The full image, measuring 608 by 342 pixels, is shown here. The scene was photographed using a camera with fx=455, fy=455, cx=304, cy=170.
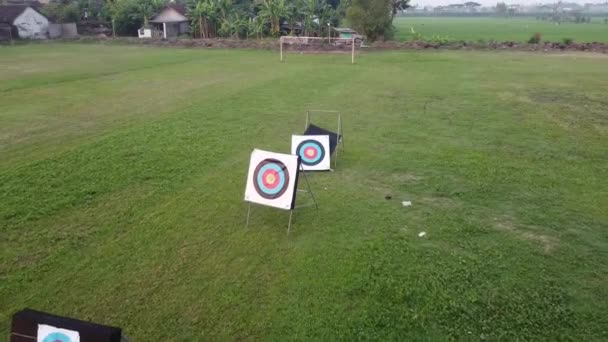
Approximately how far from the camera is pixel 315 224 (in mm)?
5871

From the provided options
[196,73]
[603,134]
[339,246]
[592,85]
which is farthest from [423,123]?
[196,73]

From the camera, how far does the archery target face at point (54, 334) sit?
3.04m

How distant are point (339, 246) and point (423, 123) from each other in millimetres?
6470

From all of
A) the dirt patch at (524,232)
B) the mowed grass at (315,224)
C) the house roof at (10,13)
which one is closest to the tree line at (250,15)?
the house roof at (10,13)

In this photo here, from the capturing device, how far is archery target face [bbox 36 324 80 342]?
3.04m

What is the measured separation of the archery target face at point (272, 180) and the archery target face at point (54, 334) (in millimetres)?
2995

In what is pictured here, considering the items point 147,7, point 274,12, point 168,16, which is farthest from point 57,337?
point 147,7

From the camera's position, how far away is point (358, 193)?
6.84m

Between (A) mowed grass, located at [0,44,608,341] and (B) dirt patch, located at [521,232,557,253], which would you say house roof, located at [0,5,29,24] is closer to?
(A) mowed grass, located at [0,44,608,341]

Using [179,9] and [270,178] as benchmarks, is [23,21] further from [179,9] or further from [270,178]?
[270,178]

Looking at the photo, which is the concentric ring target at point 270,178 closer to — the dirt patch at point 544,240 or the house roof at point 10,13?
the dirt patch at point 544,240

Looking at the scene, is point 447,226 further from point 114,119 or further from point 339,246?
point 114,119

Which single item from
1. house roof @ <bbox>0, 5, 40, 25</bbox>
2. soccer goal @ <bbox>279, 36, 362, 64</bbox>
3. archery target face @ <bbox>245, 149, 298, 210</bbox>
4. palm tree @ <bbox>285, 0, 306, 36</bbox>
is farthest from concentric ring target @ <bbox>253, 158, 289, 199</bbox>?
house roof @ <bbox>0, 5, 40, 25</bbox>

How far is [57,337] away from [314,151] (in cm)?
526
